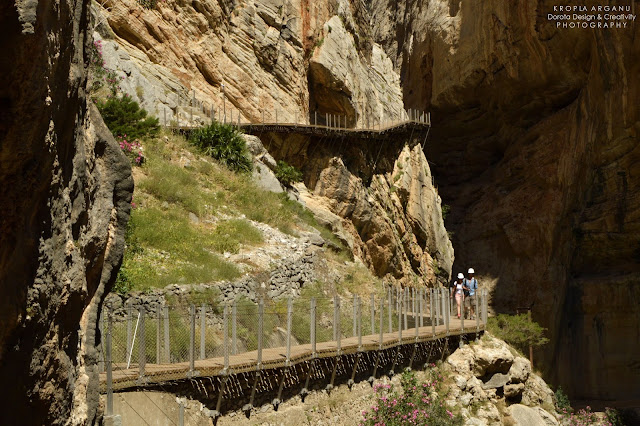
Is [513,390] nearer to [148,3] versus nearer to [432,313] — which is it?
[432,313]

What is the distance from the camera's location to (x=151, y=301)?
13.5 m

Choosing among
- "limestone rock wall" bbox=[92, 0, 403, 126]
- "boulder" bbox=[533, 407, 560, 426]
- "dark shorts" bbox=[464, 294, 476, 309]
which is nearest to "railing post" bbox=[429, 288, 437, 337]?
"dark shorts" bbox=[464, 294, 476, 309]

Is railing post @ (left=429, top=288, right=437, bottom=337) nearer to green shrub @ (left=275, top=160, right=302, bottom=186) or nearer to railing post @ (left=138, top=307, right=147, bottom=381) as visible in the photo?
railing post @ (left=138, top=307, right=147, bottom=381)

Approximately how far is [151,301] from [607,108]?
28.9m

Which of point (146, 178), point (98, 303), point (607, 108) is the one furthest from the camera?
point (607, 108)

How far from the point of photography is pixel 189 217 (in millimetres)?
19812

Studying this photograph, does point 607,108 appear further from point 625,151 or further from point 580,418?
point 580,418

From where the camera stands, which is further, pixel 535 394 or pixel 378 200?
pixel 378 200

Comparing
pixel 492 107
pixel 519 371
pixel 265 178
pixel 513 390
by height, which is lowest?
pixel 513 390

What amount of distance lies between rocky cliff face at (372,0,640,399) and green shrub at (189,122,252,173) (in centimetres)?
1921

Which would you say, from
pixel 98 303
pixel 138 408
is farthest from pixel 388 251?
pixel 98 303

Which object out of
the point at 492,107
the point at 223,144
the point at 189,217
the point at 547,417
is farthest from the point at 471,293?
the point at 492,107

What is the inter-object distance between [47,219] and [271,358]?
26.1 feet

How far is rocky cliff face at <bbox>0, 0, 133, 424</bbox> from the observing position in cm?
358
